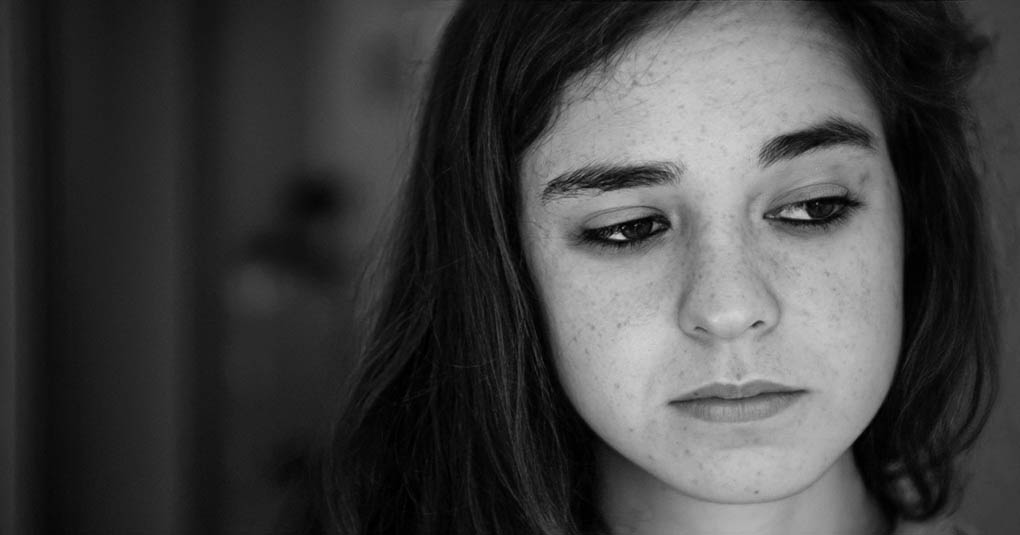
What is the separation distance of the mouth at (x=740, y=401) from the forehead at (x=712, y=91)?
0.78 feet

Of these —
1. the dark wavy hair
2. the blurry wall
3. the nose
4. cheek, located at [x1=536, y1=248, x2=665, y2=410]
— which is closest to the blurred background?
the blurry wall

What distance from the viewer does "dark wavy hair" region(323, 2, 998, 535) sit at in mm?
1157

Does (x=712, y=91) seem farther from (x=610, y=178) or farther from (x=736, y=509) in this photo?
(x=736, y=509)

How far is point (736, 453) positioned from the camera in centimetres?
105

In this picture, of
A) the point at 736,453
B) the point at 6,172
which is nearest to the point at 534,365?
the point at 736,453

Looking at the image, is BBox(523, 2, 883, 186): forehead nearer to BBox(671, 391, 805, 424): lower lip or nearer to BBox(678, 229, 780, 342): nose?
BBox(678, 229, 780, 342): nose

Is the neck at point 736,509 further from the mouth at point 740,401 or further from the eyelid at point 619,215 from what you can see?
the eyelid at point 619,215

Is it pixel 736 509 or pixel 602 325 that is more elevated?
pixel 602 325

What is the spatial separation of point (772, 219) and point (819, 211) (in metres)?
0.07

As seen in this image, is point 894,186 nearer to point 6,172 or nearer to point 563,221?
point 563,221

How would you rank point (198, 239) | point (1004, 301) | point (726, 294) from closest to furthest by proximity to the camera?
point (726, 294)
point (1004, 301)
point (198, 239)

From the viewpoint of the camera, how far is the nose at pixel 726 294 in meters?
1.00

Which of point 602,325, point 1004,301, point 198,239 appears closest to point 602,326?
point 602,325

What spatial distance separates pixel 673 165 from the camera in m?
1.04
